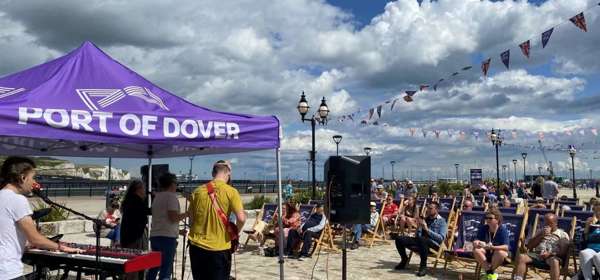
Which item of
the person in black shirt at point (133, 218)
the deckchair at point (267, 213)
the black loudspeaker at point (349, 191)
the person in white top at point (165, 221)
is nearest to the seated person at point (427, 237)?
the black loudspeaker at point (349, 191)

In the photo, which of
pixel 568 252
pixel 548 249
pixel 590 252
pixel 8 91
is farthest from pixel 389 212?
pixel 8 91

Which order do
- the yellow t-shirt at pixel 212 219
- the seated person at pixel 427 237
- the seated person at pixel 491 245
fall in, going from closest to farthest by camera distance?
the yellow t-shirt at pixel 212 219, the seated person at pixel 491 245, the seated person at pixel 427 237

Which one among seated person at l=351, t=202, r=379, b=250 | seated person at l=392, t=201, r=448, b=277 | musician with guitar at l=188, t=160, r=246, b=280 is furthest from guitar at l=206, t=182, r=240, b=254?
seated person at l=351, t=202, r=379, b=250

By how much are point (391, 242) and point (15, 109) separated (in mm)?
8512

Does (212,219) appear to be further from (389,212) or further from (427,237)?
(389,212)

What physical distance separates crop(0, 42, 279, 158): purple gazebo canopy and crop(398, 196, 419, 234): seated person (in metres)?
5.43

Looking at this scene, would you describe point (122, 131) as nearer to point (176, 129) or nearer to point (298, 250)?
point (176, 129)

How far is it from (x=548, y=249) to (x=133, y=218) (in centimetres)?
517

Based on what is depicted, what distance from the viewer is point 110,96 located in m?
4.88

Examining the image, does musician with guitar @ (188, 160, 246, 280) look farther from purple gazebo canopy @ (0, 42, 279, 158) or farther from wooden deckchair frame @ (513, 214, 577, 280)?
wooden deckchair frame @ (513, 214, 577, 280)

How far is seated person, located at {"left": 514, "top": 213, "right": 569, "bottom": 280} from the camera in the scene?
626 centimetres

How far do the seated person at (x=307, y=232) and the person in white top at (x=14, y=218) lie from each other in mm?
6053

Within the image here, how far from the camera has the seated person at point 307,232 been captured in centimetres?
905

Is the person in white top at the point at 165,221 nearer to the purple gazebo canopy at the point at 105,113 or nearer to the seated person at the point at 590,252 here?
the purple gazebo canopy at the point at 105,113
